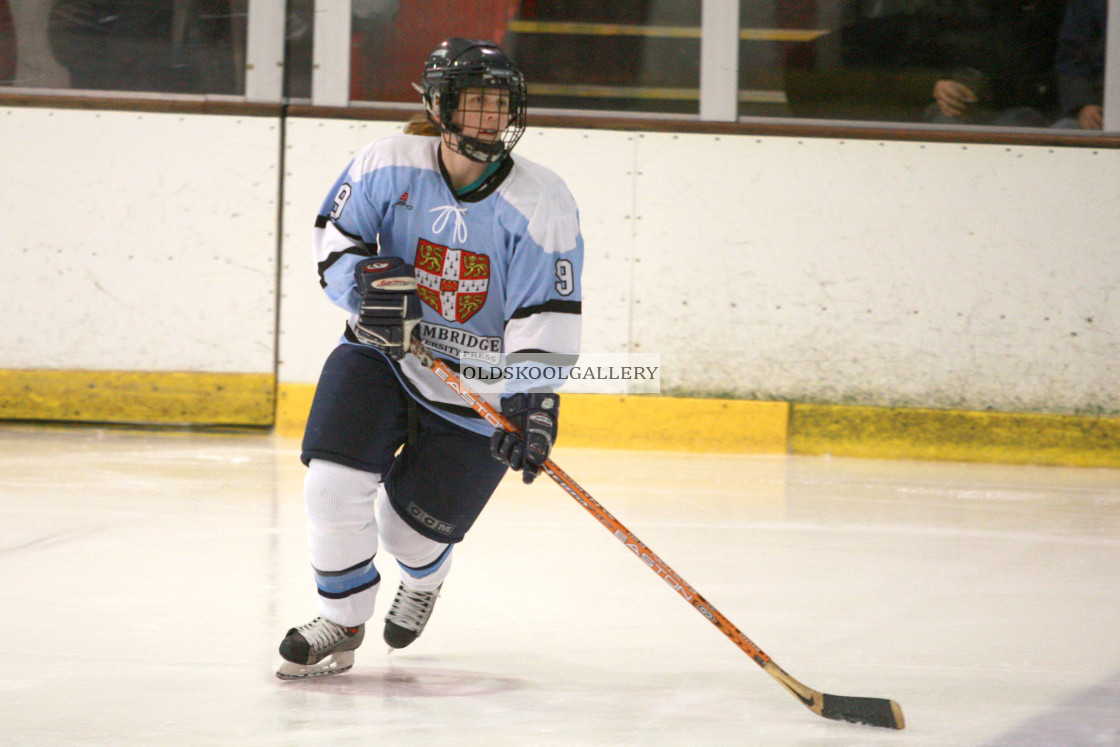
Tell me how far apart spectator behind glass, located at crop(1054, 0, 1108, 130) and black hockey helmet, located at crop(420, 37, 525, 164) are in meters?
3.55

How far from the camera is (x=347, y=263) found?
198cm

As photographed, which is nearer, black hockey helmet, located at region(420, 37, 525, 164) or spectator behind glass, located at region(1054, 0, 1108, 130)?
black hockey helmet, located at region(420, 37, 525, 164)

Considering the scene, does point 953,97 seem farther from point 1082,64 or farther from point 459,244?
point 459,244

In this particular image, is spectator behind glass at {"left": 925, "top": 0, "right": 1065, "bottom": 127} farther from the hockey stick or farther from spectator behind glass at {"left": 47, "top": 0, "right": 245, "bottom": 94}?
the hockey stick

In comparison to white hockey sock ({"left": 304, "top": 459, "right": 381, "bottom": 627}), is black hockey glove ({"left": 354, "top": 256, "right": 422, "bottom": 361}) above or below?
above

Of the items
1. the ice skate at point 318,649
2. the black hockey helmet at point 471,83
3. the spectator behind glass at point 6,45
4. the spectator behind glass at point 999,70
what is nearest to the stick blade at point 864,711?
the ice skate at point 318,649

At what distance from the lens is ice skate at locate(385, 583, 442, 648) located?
212 cm

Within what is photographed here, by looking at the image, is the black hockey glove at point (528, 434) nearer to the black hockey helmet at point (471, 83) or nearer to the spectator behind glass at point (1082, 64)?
the black hockey helmet at point (471, 83)

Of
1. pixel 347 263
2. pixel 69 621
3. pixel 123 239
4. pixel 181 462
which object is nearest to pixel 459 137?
pixel 347 263

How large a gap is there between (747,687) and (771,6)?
349 centimetres

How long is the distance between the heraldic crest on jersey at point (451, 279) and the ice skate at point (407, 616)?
518mm

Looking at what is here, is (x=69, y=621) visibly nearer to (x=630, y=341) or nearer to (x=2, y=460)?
(x=2, y=460)

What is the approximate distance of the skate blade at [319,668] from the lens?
1.94 m

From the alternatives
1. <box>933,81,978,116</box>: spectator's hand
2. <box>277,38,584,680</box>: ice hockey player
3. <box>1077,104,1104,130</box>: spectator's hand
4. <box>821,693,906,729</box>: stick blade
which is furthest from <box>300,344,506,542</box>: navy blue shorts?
<box>1077,104,1104,130</box>: spectator's hand
